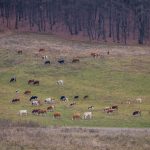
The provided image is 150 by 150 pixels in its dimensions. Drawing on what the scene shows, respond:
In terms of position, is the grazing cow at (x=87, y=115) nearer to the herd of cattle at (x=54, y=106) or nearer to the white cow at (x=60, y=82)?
the herd of cattle at (x=54, y=106)

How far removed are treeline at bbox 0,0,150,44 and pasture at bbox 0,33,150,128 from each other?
11.0m

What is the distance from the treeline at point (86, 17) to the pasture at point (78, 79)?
11009 millimetres

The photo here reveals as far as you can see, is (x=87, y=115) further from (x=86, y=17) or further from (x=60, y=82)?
(x=86, y=17)

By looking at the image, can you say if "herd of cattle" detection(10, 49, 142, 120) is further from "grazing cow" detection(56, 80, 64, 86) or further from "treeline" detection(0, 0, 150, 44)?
"treeline" detection(0, 0, 150, 44)

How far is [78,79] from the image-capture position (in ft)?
237

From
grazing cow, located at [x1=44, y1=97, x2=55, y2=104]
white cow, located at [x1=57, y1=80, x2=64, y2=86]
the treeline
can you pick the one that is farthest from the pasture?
the treeline

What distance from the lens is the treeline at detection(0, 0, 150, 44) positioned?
11175 cm

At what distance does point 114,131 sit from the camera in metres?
45.2

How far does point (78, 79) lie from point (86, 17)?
43920mm

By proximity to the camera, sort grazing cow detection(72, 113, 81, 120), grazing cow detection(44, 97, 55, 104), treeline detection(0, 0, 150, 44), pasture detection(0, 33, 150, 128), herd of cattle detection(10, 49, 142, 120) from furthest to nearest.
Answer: treeline detection(0, 0, 150, 44) < grazing cow detection(44, 97, 55, 104) < pasture detection(0, 33, 150, 128) < herd of cattle detection(10, 49, 142, 120) < grazing cow detection(72, 113, 81, 120)

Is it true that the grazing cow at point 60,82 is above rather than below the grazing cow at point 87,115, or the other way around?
above

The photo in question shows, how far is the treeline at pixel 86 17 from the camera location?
11175 cm

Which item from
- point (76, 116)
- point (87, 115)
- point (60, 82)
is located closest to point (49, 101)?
point (76, 116)

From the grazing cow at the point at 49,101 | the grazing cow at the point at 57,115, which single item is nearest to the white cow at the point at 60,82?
the grazing cow at the point at 49,101
